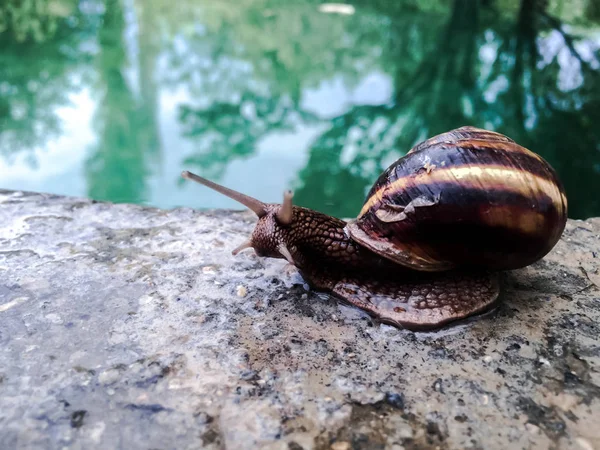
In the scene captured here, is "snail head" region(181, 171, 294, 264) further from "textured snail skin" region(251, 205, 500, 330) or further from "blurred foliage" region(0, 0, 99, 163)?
"blurred foliage" region(0, 0, 99, 163)

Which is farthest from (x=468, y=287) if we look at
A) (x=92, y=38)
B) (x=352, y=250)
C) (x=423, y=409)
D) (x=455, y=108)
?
(x=92, y=38)

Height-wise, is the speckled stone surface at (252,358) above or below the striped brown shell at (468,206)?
below

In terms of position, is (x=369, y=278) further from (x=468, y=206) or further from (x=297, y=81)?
(x=297, y=81)

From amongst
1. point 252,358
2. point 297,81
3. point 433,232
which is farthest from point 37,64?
point 433,232

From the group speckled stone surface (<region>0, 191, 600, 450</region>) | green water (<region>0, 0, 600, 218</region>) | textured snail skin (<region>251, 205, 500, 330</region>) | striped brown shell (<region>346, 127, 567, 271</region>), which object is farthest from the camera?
green water (<region>0, 0, 600, 218</region>)

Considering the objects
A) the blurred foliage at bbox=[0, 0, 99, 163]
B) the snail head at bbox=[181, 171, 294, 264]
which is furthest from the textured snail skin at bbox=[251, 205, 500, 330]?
the blurred foliage at bbox=[0, 0, 99, 163]

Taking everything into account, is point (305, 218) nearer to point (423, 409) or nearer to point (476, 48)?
point (423, 409)

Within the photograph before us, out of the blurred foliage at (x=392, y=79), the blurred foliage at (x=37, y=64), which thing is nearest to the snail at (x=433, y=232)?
the blurred foliage at (x=392, y=79)

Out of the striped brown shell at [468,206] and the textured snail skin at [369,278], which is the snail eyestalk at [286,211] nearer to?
the textured snail skin at [369,278]
